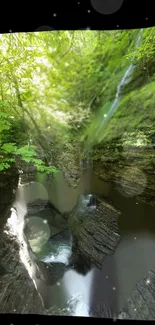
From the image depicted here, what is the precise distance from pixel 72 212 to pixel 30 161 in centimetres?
70

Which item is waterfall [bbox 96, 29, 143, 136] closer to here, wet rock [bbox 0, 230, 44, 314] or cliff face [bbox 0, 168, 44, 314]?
cliff face [bbox 0, 168, 44, 314]

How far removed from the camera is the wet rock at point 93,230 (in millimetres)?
2537

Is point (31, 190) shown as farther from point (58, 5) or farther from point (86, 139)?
point (58, 5)

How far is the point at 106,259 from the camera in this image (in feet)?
8.25

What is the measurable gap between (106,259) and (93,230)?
30 centimetres

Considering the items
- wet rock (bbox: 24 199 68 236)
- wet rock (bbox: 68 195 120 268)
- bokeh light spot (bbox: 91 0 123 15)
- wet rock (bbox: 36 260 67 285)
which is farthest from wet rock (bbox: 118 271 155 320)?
bokeh light spot (bbox: 91 0 123 15)

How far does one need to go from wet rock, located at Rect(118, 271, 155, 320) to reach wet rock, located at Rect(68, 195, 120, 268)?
41 centimetres

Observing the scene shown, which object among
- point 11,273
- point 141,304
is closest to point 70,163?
point 11,273

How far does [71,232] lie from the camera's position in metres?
2.62

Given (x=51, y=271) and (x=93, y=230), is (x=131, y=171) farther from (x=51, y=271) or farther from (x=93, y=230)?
(x=51, y=271)

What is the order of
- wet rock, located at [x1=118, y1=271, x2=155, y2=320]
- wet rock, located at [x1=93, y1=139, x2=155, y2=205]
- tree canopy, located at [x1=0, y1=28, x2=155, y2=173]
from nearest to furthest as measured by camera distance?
wet rock, located at [x1=118, y1=271, x2=155, y2=320], wet rock, located at [x1=93, y1=139, x2=155, y2=205], tree canopy, located at [x1=0, y1=28, x2=155, y2=173]

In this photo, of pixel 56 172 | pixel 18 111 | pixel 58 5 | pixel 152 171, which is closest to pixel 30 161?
pixel 56 172

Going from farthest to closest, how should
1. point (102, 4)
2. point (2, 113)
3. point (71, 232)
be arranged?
point (2, 113) → point (71, 232) → point (102, 4)

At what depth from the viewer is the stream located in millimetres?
2416
